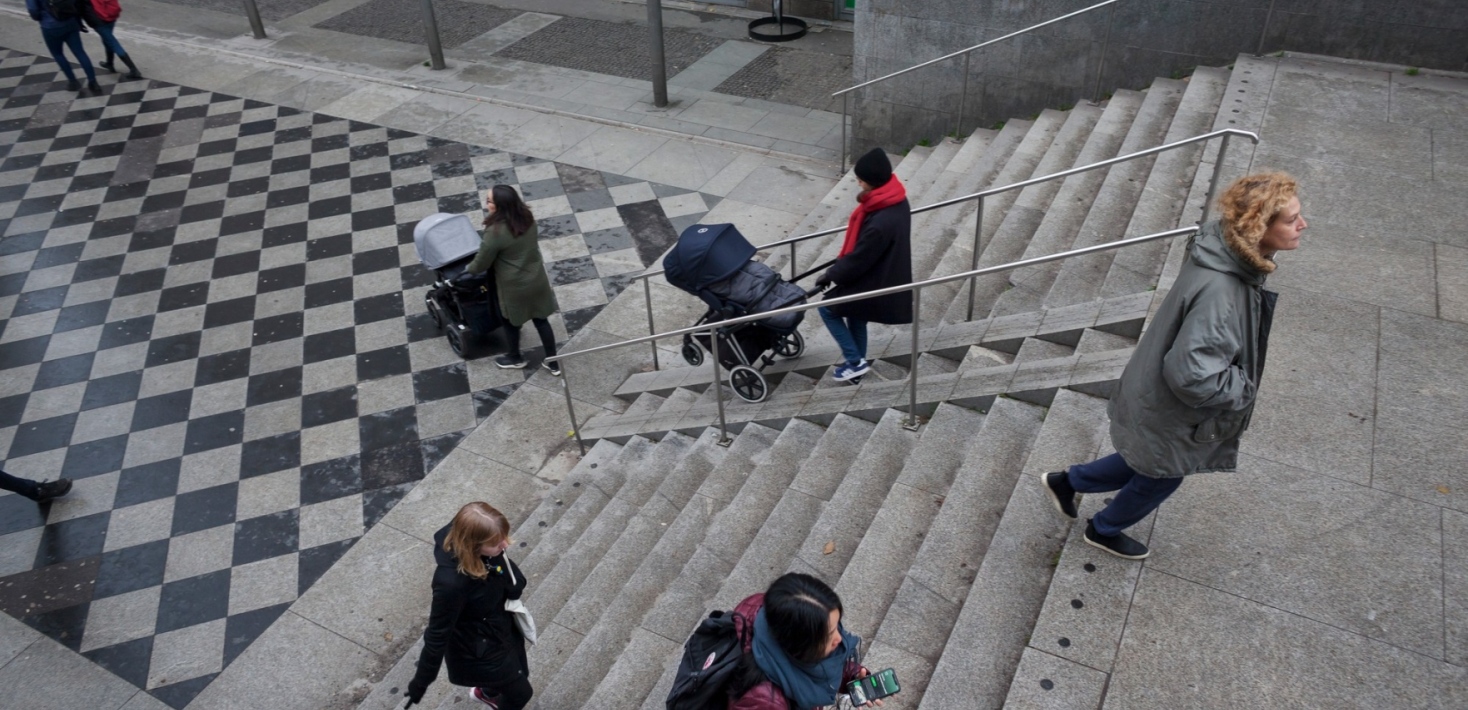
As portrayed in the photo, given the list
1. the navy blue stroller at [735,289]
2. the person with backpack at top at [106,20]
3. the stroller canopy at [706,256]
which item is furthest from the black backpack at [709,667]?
the person with backpack at top at [106,20]

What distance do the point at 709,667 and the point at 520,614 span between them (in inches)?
60.0

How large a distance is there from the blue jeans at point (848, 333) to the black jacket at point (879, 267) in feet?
0.27

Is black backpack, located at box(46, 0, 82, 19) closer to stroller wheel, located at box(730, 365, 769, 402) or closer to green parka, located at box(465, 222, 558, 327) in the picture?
green parka, located at box(465, 222, 558, 327)

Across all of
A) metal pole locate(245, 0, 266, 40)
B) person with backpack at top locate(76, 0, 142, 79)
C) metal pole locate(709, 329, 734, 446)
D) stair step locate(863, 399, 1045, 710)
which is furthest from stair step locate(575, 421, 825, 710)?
metal pole locate(245, 0, 266, 40)

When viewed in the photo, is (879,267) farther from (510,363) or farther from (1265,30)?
(1265,30)

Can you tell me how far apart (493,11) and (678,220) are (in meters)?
7.69

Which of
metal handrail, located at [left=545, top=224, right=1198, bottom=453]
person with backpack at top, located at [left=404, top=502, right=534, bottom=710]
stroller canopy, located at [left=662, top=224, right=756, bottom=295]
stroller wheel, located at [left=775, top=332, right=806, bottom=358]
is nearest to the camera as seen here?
person with backpack at top, located at [left=404, top=502, right=534, bottom=710]

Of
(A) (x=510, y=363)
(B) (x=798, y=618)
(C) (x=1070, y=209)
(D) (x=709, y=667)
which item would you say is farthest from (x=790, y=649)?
(A) (x=510, y=363)

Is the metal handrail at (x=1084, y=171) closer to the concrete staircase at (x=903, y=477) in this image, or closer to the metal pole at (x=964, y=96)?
the concrete staircase at (x=903, y=477)

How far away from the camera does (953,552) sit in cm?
404

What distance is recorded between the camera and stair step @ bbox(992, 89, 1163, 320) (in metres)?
5.89

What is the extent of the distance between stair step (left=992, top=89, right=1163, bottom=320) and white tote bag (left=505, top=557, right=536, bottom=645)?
330 centimetres

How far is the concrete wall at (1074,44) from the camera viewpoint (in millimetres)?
7398

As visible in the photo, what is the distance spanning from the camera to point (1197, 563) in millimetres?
3703
